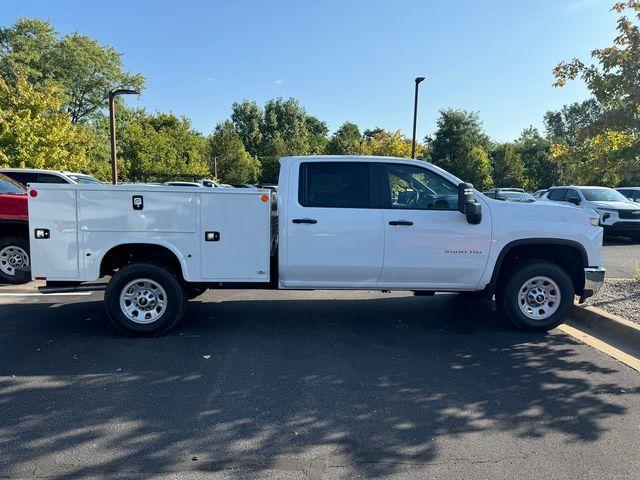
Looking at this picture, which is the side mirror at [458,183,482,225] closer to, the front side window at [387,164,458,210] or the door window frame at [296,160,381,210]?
the front side window at [387,164,458,210]

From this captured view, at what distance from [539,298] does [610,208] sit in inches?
414

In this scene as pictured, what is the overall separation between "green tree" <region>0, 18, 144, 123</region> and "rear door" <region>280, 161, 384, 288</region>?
33771 mm

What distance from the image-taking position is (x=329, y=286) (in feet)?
18.4

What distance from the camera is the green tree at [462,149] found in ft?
122

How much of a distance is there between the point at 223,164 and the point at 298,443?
47.0 metres

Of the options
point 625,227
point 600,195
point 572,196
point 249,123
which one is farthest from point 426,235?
point 249,123

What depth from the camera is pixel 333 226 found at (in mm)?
5402

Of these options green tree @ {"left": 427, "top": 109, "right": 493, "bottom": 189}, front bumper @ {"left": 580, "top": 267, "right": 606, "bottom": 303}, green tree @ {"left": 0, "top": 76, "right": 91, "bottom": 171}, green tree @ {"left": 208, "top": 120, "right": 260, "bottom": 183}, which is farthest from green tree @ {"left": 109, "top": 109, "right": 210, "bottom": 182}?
front bumper @ {"left": 580, "top": 267, "right": 606, "bottom": 303}

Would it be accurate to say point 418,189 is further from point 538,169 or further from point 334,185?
point 538,169

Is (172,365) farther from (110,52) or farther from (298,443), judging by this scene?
(110,52)

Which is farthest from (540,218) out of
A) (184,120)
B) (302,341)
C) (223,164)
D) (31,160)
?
(223,164)

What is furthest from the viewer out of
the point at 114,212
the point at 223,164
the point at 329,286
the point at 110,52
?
the point at 223,164

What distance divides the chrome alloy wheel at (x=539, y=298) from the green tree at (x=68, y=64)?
35.5 m

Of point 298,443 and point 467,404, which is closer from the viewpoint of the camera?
point 298,443
